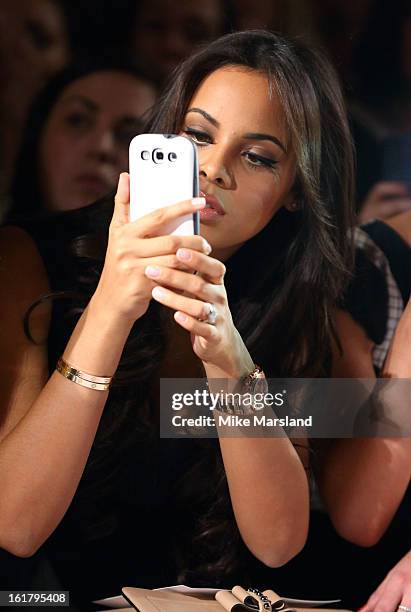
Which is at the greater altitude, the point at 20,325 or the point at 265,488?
the point at 20,325

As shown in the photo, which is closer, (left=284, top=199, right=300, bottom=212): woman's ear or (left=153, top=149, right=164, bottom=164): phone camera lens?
(left=153, top=149, right=164, bottom=164): phone camera lens

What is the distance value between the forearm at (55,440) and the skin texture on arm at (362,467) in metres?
0.31

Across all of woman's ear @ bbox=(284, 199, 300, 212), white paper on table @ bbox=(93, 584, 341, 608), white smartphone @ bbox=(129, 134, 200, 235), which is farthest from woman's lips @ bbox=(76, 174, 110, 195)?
white paper on table @ bbox=(93, 584, 341, 608)

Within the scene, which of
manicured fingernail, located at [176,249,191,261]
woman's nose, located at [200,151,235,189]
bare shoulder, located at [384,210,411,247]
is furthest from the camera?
bare shoulder, located at [384,210,411,247]

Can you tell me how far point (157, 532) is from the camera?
112cm

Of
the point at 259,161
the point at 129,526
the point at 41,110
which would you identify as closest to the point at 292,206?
the point at 259,161

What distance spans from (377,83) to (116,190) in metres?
0.33

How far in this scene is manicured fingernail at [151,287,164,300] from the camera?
930 mm

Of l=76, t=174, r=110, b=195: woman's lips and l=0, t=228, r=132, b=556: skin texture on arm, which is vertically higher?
l=76, t=174, r=110, b=195: woman's lips

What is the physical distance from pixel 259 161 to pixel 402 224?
8.4 inches

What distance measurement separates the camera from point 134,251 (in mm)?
925

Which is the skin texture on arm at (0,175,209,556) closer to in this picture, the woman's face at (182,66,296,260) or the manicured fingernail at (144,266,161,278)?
the manicured fingernail at (144,266,161,278)

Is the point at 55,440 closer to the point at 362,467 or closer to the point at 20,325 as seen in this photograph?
the point at 20,325

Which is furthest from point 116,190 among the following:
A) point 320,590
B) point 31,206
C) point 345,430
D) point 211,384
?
point 320,590
